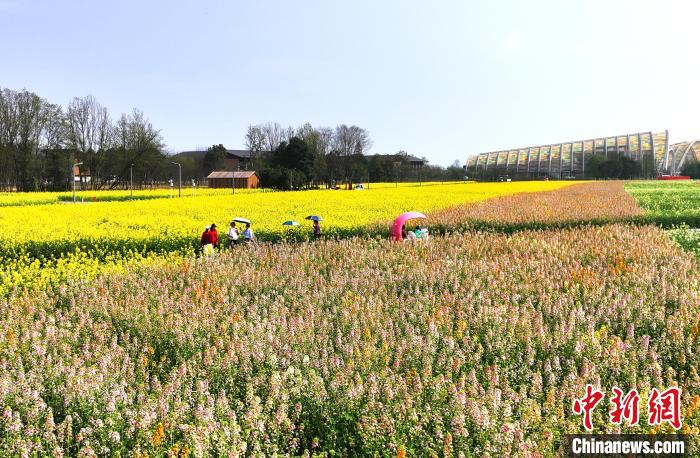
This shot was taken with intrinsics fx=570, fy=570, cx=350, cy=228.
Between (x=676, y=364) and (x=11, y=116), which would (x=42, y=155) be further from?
(x=676, y=364)

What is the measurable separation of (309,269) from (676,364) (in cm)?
609

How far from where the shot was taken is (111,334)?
671cm

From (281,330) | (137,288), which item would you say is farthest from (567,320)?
(137,288)

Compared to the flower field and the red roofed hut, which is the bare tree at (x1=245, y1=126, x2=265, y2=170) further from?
the flower field

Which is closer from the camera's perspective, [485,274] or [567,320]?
[567,320]

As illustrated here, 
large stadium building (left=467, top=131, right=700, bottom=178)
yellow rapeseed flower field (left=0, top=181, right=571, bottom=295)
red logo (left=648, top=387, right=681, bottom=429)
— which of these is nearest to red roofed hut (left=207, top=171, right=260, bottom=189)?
yellow rapeseed flower field (left=0, top=181, right=571, bottom=295)

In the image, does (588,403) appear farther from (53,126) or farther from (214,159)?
(214,159)

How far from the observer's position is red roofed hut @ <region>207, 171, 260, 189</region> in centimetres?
7288

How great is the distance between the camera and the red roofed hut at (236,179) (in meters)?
72.9

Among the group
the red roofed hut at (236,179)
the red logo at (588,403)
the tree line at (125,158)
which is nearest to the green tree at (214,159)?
the tree line at (125,158)

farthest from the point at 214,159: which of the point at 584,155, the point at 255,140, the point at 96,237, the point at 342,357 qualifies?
the point at 584,155

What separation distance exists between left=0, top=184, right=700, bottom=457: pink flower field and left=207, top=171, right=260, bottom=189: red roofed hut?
63879 mm

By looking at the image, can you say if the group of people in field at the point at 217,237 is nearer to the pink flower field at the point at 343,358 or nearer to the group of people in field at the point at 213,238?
the group of people in field at the point at 213,238

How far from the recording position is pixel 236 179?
72.8m
